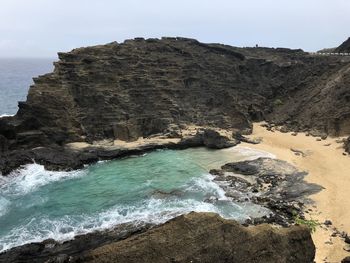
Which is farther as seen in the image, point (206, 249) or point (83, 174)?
point (83, 174)

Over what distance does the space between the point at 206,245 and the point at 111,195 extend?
63.7 ft

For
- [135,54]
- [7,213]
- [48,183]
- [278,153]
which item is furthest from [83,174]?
[135,54]

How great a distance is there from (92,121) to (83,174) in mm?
9938

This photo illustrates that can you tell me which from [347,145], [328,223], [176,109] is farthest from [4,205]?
[347,145]

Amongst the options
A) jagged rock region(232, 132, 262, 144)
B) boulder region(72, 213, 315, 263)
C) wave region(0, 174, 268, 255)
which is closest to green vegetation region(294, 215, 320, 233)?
wave region(0, 174, 268, 255)

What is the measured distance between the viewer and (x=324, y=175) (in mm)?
35844

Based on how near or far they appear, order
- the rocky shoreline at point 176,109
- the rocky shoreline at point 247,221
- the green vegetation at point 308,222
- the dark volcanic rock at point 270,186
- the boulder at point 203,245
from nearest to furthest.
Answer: the boulder at point 203,245 → the rocky shoreline at point 247,221 → the green vegetation at point 308,222 → the dark volcanic rock at point 270,186 → the rocky shoreline at point 176,109

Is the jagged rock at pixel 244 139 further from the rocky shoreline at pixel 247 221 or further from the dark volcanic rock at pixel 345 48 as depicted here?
the dark volcanic rock at pixel 345 48

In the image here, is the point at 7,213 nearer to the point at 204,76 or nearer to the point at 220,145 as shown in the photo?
the point at 220,145

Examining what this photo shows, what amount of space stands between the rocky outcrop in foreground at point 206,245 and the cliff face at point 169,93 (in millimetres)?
30511

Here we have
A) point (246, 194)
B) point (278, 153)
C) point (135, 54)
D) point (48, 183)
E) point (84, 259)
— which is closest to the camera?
point (84, 259)

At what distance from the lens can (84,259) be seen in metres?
13.9

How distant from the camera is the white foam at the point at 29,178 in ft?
115

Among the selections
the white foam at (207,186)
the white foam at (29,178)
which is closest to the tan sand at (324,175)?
the white foam at (207,186)
